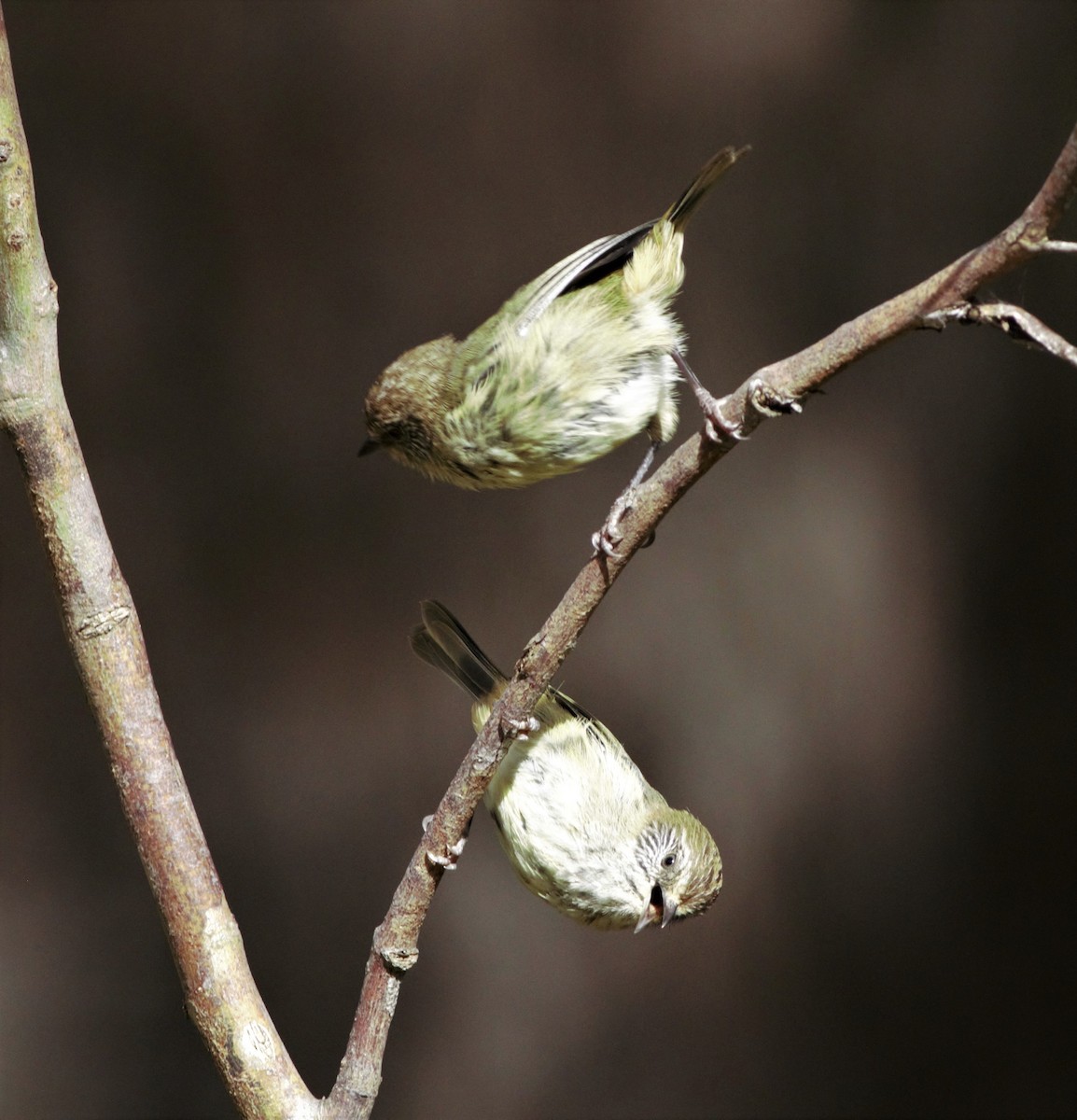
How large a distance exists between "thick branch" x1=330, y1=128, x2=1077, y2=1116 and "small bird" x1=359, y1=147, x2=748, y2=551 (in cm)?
20

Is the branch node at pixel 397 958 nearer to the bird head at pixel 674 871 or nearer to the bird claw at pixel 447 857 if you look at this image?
the bird claw at pixel 447 857

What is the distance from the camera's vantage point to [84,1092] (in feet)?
7.43

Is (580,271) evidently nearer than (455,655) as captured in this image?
Yes

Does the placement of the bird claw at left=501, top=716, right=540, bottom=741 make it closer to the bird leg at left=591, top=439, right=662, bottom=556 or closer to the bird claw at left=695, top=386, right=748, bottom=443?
the bird leg at left=591, top=439, right=662, bottom=556

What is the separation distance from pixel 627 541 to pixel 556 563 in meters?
1.33

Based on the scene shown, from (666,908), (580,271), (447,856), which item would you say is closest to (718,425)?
(580,271)

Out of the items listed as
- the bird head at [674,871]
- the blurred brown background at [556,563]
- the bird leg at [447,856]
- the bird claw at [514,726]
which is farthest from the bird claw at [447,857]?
the blurred brown background at [556,563]

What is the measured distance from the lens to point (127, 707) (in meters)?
1.18

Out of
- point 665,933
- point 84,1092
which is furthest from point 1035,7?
point 84,1092

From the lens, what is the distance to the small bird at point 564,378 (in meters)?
1.26

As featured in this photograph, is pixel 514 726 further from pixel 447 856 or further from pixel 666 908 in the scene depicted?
pixel 666 908

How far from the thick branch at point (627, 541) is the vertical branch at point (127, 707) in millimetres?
97

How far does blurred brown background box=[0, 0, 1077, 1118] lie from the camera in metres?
2.25

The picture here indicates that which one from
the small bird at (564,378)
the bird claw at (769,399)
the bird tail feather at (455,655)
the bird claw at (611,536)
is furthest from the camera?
the bird tail feather at (455,655)
